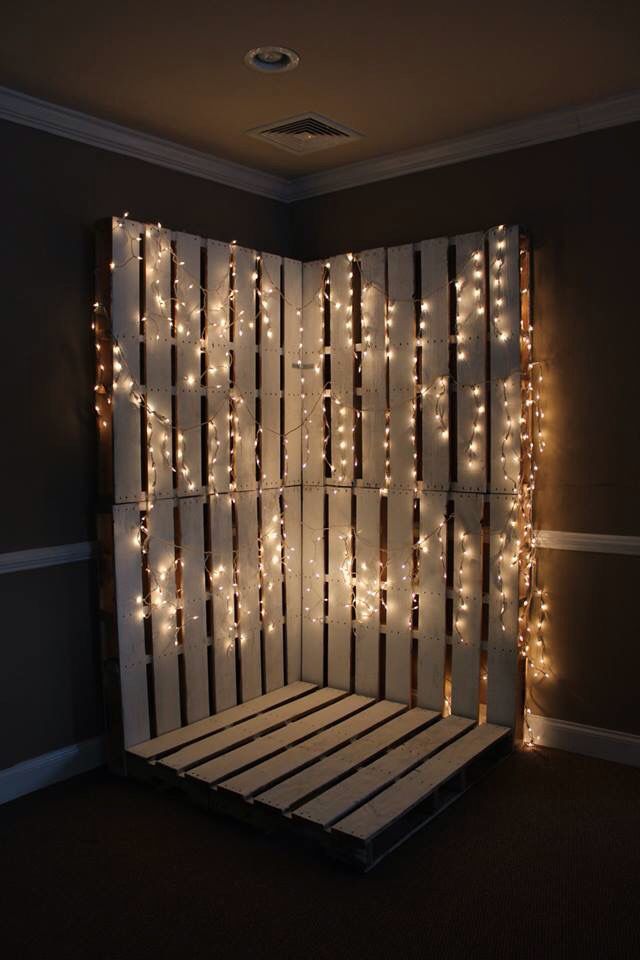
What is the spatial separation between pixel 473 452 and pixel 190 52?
2.00 metres

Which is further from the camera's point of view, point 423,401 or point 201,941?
point 423,401

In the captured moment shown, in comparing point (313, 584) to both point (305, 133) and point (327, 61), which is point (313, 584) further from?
point (327, 61)

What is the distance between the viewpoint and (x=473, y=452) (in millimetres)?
3787

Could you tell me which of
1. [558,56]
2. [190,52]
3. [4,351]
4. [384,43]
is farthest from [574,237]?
[4,351]

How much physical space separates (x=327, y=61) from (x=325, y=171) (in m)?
1.33

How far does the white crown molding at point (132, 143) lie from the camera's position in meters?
3.28

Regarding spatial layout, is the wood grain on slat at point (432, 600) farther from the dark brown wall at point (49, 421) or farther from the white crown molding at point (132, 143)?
the white crown molding at point (132, 143)

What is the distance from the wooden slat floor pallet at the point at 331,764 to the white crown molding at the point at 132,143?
2.58m

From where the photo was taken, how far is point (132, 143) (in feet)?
12.1

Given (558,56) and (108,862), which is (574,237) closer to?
(558,56)

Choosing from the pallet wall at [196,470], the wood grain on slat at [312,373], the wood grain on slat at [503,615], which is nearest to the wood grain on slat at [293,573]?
the pallet wall at [196,470]

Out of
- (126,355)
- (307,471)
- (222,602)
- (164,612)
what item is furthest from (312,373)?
(164,612)

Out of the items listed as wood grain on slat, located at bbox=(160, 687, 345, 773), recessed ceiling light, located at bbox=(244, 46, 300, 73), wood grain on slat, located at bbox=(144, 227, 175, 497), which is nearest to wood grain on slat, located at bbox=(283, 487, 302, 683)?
wood grain on slat, located at bbox=(160, 687, 345, 773)

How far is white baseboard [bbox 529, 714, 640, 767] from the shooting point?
3.53 metres
